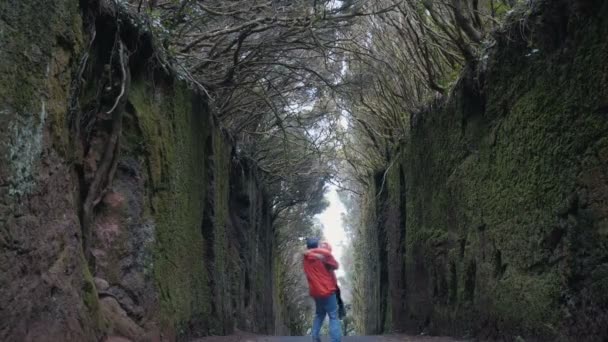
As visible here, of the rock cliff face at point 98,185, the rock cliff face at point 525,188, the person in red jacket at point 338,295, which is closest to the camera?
the rock cliff face at point 98,185

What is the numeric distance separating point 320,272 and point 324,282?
0.13 meters

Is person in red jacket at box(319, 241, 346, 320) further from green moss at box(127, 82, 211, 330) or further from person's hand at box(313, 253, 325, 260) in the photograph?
green moss at box(127, 82, 211, 330)

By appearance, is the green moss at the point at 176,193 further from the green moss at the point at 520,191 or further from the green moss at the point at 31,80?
the green moss at the point at 520,191

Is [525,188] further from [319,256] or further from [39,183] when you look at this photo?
[39,183]

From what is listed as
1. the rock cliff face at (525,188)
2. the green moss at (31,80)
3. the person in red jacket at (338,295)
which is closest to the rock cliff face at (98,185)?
the green moss at (31,80)

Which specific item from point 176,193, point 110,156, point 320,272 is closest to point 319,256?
point 320,272

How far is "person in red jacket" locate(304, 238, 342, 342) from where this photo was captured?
706 cm

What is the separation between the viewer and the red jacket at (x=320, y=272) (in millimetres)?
7059

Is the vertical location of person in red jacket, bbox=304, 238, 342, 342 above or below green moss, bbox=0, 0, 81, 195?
below

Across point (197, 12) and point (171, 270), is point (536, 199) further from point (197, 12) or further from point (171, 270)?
point (197, 12)

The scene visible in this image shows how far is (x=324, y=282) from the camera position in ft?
23.2

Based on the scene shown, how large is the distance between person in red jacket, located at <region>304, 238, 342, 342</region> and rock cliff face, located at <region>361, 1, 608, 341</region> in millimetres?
1732

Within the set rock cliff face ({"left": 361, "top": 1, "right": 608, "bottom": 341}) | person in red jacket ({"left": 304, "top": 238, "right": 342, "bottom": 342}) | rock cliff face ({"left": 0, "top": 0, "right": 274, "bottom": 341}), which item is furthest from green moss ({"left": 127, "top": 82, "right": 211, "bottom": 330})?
rock cliff face ({"left": 361, "top": 1, "right": 608, "bottom": 341})

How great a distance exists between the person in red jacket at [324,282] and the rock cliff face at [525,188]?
5.68 feet
